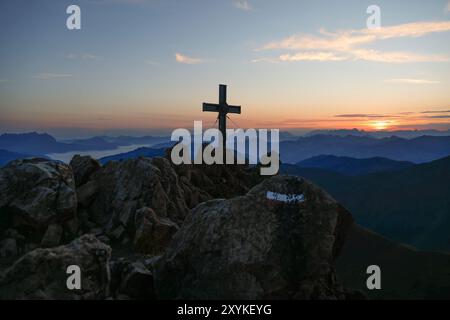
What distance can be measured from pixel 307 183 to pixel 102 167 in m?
12.5

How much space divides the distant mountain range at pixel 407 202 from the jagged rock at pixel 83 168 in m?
80.5

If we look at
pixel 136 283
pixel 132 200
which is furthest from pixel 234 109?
pixel 136 283

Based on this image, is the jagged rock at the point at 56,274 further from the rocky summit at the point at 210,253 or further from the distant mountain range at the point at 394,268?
the distant mountain range at the point at 394,268

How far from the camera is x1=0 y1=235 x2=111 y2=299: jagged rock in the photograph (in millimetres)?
7516

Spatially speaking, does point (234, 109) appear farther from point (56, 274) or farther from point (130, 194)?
point (56, 274)

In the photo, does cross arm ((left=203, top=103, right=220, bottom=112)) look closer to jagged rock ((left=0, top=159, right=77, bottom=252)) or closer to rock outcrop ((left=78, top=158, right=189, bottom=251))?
rock outcrop ((left=78, top=158, right=189, bottom=251))

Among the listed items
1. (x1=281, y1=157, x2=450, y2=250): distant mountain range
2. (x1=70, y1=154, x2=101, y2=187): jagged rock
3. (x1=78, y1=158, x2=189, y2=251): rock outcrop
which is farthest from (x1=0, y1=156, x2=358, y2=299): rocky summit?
(x1=281, y1=157, x2=450, y2=250): distant mountain range

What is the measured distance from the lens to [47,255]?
797cm

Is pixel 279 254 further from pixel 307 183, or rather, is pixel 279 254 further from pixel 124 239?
pixel 124 239

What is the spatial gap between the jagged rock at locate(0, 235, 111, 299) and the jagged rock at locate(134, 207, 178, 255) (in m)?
6.73

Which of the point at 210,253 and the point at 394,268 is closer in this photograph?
the point at 210,253

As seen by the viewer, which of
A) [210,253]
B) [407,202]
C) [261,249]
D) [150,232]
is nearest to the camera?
[261,249]

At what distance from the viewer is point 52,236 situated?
14.9 metres

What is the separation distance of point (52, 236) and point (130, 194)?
3.84m
